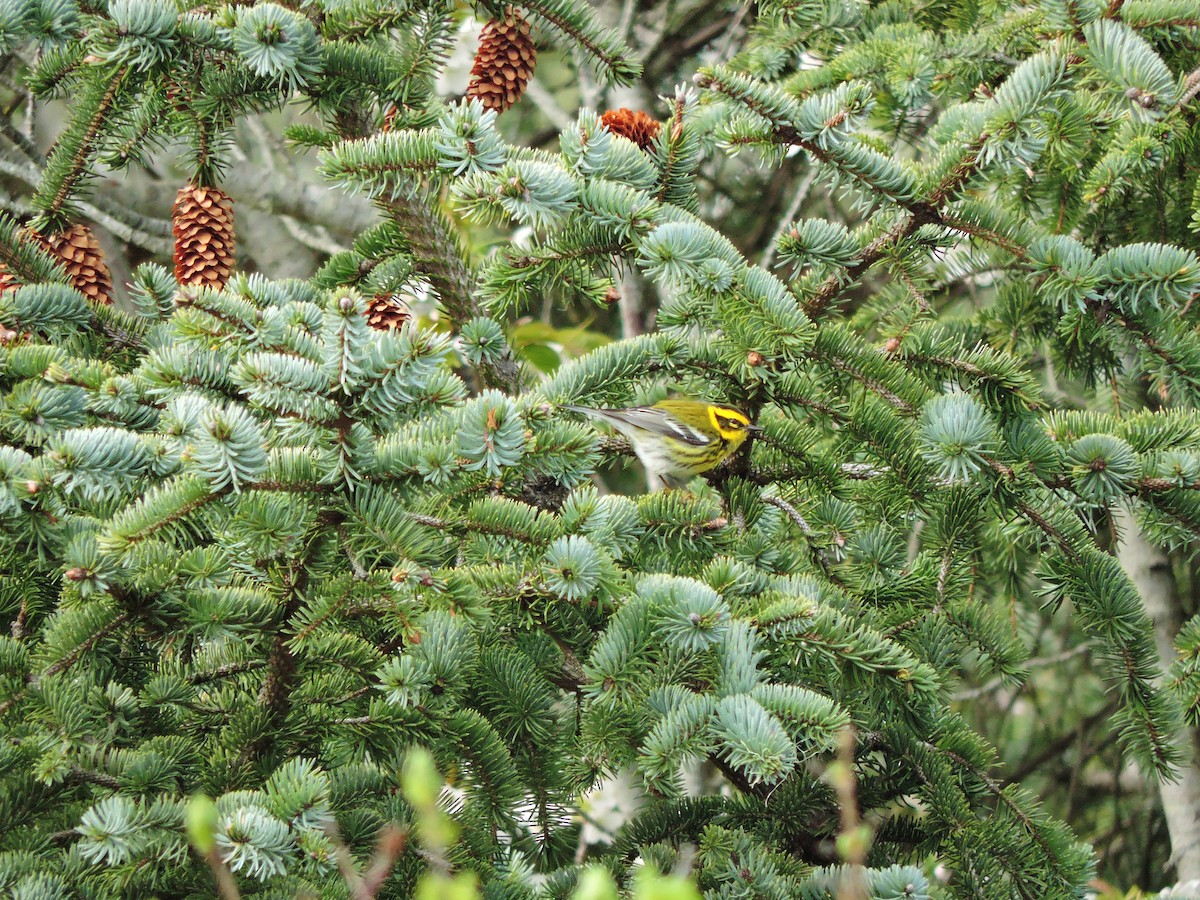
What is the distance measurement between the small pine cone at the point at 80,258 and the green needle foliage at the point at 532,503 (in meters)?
0.07

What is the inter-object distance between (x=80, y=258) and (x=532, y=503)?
57.8 inches

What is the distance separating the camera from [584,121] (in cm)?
253

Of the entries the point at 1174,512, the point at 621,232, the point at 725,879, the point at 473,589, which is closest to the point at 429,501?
the point at 473,589

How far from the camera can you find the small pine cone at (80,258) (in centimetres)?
294

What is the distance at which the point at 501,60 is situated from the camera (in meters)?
3.05

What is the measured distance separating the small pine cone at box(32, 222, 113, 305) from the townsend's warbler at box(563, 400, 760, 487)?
142cm

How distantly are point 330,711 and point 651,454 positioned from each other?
148 cm

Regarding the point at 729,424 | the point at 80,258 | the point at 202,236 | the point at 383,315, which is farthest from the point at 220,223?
the point at 729,424

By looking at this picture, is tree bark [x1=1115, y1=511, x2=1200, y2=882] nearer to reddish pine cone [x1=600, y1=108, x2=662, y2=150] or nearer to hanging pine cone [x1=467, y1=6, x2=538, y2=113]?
reddish pine cone [x1=600, y1=108, x2=662, y2=150]

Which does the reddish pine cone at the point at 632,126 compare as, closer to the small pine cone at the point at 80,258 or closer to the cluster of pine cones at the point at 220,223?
the cluster of pine cones at the point at 220,223

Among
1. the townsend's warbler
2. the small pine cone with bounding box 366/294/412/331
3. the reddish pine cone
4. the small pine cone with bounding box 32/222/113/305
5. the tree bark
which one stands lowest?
the tree bark

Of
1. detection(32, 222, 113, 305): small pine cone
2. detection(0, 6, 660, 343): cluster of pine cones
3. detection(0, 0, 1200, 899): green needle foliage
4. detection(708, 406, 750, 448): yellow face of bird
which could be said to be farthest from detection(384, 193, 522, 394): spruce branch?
detection(32, 222, 113, 305): small pine cone

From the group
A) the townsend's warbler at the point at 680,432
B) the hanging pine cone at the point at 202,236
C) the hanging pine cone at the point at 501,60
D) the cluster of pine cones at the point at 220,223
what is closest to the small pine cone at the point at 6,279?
the cluster of pine cones at the point at 220,223

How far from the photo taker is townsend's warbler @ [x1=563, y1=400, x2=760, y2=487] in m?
2.98
